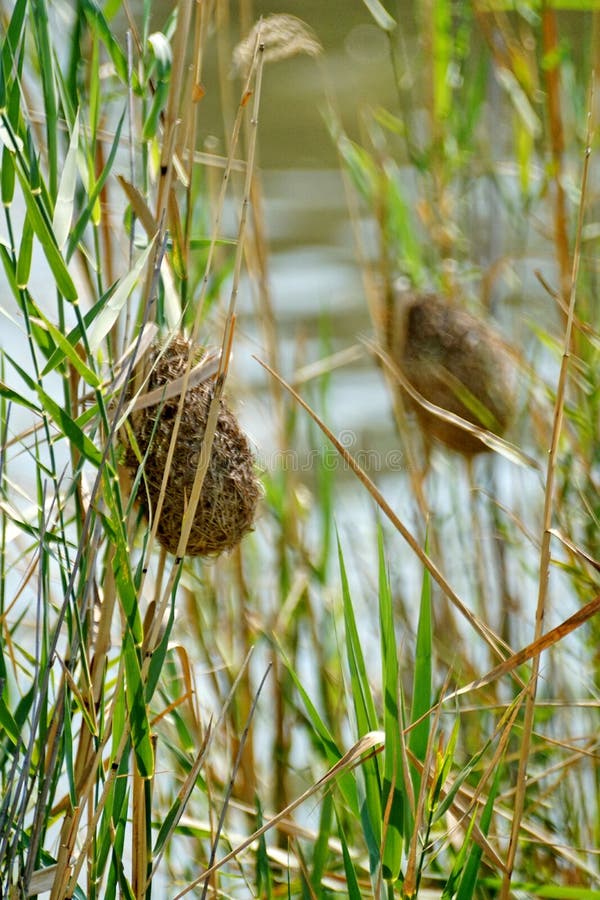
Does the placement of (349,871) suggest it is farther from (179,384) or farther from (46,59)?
(46,59)

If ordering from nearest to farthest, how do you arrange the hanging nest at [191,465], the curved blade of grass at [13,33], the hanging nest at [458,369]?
the curved blade of grass at [13,33] → the hanging nest at [191,465] → the hanging nest at [458,369]

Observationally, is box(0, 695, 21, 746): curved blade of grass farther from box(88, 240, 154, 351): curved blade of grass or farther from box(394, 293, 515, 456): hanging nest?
box(394, 293, 515, 456): hanging nest


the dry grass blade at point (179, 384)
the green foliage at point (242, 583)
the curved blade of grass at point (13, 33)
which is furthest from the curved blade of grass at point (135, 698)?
the curved blade of grass at point (13, 33)

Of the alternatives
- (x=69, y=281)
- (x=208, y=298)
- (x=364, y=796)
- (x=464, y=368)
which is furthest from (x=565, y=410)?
(x=69, y=281)

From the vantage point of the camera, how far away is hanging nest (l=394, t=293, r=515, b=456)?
1.15m

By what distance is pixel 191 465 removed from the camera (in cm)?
64

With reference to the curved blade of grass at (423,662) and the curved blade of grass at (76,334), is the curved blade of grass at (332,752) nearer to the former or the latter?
the curved blade of grass at (423,662)

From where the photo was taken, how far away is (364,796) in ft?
2.13

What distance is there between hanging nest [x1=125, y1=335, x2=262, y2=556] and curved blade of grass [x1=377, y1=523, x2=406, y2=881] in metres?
0.09

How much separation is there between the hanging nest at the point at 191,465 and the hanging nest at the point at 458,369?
1.61ft

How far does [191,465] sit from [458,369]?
581 millimetres

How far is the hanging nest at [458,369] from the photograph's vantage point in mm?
1147

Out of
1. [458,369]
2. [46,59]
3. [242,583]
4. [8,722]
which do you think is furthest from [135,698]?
[458,369]

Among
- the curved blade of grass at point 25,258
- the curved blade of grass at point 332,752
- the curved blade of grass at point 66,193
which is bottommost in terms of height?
the curved blade of grass at point 332,752
